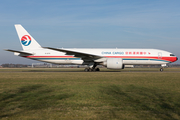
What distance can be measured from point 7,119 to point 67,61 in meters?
28.5

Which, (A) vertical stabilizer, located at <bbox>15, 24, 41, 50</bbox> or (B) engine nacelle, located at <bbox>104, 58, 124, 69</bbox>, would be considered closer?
(B) engine nacelle, located at <bbox>104, 58, 124, 69</bbox>

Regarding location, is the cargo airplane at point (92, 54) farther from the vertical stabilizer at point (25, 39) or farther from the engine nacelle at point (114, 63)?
the engine nacelle at point (114, 63)

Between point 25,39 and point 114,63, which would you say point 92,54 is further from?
point 25,39

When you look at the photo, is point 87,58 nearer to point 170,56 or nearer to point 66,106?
point 170,56

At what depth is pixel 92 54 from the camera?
33.5m

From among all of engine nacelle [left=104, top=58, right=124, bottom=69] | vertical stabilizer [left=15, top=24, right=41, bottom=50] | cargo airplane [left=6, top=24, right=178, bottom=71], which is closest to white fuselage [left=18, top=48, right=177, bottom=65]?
cargo airplane [left=6, top=24, right=178, bottom=71]

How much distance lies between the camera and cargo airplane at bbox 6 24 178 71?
32281mm

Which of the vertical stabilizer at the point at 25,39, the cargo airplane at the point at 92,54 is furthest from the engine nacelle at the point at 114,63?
the vertical stabilizer at the point at 25,39

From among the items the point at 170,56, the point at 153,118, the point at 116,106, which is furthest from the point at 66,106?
the point at 170,56

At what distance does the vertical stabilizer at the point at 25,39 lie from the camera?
1351 inches

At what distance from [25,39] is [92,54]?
12666 millimetres

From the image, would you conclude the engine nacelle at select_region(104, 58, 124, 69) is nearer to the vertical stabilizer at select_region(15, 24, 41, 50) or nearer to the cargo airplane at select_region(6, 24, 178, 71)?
the cargo airplane at select_region(6, 24, 178, 71)

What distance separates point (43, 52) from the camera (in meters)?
34.1

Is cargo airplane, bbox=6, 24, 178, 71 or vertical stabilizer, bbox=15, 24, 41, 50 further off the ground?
vertical stabilizer, bbox=15, 24, 41, 50
